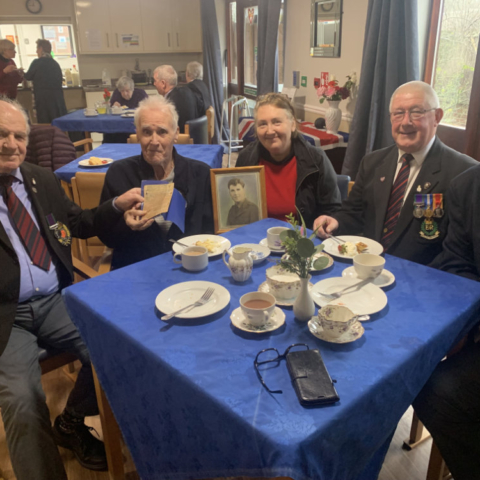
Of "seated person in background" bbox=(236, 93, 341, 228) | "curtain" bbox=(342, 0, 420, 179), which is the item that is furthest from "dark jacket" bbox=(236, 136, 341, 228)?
"curtain" bbox=(342, 0, 420, 179)

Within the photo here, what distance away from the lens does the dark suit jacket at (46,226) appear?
148cm

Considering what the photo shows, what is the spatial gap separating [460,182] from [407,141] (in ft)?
1.08

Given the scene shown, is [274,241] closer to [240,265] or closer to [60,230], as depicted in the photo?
[240,265]

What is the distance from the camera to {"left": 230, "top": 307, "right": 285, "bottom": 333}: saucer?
110 cm

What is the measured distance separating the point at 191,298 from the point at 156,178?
0.93m

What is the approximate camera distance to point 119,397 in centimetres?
126

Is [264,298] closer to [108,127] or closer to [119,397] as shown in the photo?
[119,397]

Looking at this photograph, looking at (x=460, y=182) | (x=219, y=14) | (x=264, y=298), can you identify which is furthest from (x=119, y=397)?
(x=219, y=14)

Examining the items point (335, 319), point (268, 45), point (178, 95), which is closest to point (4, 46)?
point (178, 95)

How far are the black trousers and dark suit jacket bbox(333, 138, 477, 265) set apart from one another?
50 cm

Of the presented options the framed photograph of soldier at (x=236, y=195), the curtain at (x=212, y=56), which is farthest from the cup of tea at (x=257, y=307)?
the curtain at (x=212, y=56)

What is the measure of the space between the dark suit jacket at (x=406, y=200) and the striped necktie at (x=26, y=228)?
50.0 inches

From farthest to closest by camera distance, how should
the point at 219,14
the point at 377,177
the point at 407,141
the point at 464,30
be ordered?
the point at 219,14 → the point at 464,30 → the point at 377,177 → the point at 407,141

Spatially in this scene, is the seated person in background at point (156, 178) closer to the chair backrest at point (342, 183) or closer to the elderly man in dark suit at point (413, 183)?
the elderly man in dark suit at point (413, 183)
